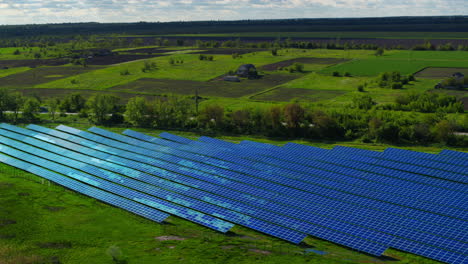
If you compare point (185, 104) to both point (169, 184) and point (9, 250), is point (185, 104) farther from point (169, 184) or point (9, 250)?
point (9, 250)

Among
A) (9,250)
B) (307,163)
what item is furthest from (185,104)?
(9,250)

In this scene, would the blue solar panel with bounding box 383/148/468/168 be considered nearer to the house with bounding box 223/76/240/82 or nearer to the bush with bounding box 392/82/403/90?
the bush with bounding box 392/82/403/90

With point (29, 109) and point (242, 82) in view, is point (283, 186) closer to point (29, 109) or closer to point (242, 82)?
point (29, 109)

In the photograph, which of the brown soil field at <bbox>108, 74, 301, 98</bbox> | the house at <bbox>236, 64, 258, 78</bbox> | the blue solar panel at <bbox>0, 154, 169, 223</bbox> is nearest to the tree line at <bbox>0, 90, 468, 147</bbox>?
the brown soil field at <bbox>108, 74, 301, 98</bbox>

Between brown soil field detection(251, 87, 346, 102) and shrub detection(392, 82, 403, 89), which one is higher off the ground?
shrub detection(392, 82, 403, 89)

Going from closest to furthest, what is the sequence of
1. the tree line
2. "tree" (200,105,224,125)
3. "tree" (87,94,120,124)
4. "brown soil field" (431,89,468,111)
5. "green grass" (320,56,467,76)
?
the tree line < "tree" (200,105,224,125) < "tree" (87,94,120,124) < "brown soil field" (431,89,468,111) < "green grass" (320,56,467,76)

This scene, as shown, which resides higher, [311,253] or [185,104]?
[185,104]

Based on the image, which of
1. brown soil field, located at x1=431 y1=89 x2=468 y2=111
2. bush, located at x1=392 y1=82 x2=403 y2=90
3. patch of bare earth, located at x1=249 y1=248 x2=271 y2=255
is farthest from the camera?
bush, located at x1=392 y1=82 x2=403 y2=90
